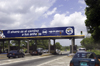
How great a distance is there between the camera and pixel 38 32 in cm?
3675

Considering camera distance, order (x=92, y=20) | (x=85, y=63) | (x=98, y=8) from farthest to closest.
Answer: (x=92, y=20), (x=98, y=8), (x=85, y=63)

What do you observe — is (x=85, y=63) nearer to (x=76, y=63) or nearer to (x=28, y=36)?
(x=76, y=63)

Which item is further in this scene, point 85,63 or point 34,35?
point 34,35

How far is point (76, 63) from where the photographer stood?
25.9ft

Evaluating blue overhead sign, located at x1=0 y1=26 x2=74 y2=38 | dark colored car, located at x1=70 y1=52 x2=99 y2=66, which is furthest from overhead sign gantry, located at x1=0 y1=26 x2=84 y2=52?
dark colored car, located at x1=70 y1=52 x2=99 y2=66

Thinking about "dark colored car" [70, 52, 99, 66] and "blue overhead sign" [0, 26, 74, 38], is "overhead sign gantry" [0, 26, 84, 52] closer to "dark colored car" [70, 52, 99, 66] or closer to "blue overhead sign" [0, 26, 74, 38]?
"blue overhead sign" [0, 26, 74, 38]

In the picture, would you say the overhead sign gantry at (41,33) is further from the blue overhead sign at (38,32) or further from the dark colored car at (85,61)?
the dark colored car at (85,61)

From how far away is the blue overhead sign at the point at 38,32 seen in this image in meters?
34.7

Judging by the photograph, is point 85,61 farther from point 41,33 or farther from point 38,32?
point 38,32

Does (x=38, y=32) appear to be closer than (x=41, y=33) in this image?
No

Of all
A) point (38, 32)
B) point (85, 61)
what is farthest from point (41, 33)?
point (85, 61)

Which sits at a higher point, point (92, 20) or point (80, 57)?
point (92, 20)

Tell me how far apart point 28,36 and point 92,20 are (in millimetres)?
24158

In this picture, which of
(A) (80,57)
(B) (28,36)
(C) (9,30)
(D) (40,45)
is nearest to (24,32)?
(B) (28,36)
